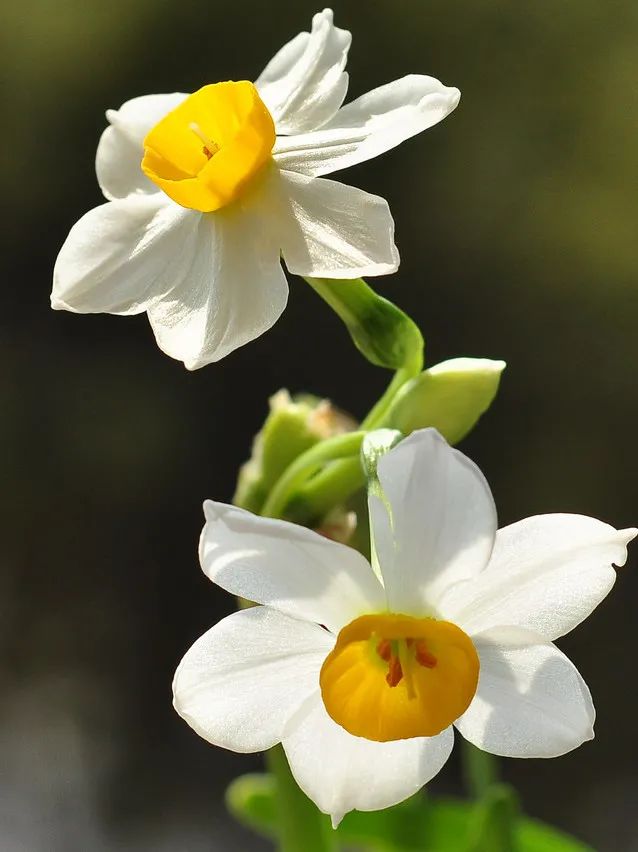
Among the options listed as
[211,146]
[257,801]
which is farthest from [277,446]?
[257,801]

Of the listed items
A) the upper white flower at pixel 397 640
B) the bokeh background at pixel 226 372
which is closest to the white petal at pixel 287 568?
the upper white flower at pixel 397 640

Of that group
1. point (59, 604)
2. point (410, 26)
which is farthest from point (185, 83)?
point (59, 604)

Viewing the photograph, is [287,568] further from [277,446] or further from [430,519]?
[277,446]

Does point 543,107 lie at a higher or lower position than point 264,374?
higher

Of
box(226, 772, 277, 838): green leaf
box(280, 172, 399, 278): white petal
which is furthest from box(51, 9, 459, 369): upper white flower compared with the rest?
box(226, 772, 277, 838): green leaf

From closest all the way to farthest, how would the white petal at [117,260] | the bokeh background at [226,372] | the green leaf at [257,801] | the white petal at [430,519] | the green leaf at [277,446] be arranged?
the white petal at [430,519], the white petal at [117,260], the green leaf at [277,446], the green leaf at [257,801], the bokeh background at [226,372]

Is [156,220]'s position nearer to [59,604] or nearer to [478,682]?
[478,682]

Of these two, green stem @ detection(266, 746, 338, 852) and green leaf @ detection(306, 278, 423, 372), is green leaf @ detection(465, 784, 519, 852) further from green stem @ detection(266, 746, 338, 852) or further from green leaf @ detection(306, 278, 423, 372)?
green leaf @ detection(306, 278, 423, 372)

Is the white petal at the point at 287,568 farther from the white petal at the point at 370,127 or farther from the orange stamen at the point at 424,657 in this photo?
the white petal at the point at 370,127
